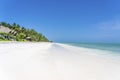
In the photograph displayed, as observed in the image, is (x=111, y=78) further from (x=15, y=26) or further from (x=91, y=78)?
(x=15, y=26)

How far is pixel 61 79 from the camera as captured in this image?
4.69m

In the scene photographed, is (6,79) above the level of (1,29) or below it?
below

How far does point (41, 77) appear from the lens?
4.79 m

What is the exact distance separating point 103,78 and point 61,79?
132 centimetres

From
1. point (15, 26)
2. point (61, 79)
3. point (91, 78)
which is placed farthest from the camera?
point (15, 26)

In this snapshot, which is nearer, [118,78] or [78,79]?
[78,79]

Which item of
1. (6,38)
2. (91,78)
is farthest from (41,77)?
(6,38)

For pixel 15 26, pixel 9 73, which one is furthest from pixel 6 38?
pixel 9 73

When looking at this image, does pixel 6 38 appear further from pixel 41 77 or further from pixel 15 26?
pixel 41 77

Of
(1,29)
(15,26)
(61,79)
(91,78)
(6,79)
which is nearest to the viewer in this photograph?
(6,79)

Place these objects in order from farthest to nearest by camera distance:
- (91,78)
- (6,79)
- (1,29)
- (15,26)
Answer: (15,26)
(1,29)
(91,78)
(6,79)

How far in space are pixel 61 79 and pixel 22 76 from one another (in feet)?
3.47

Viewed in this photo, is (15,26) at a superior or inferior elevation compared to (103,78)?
superior

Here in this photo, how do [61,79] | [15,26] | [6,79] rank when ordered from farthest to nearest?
[15,26], [61,79], [6,79]
